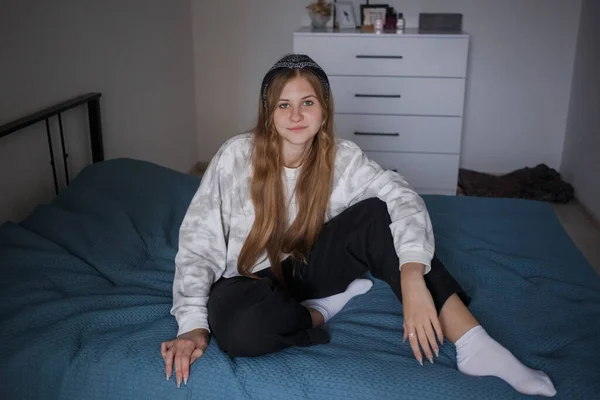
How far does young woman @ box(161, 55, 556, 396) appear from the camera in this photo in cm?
131

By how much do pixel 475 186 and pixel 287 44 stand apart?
133 centimetres

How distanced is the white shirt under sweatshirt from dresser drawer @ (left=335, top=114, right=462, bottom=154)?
1.75 meters

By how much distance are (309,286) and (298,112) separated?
0.42 m

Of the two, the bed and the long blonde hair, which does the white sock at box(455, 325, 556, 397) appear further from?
the long blonde hair

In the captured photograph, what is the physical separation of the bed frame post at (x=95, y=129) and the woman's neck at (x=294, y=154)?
1.09 metres

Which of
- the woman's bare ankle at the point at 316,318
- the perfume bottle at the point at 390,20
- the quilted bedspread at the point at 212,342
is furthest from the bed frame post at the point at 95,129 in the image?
the perfume bottle at the point at 390,20

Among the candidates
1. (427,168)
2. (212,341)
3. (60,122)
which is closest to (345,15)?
(427,168)

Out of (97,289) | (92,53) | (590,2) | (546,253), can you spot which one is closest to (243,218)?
(97,289)

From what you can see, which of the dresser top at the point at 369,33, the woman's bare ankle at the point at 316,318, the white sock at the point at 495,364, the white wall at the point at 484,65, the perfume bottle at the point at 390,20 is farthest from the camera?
the white wall at the point at 484,65

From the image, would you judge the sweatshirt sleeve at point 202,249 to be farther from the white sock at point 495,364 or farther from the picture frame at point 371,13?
the picture frame at point 371,13

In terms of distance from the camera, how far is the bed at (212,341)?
127 cm

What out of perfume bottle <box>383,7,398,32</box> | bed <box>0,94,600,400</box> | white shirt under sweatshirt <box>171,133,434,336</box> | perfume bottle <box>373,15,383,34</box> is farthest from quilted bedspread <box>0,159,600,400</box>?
perfume bottle <box>383,7,398,32</box>

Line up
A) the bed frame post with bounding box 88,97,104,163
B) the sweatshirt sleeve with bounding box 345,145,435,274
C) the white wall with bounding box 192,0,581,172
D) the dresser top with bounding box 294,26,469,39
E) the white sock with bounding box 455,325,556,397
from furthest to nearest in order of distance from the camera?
1. the white wall with bounding box 192,0,581,172
2. the dresser top with bounding box 294,26,469,39
3. the bed frame post with bounding box 88,97,104,163
4. the sweatshirt sleeve with bounding box 345,145,435,274
5. the white sock with bounding box 455,325,556,397

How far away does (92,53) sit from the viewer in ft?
7.99
